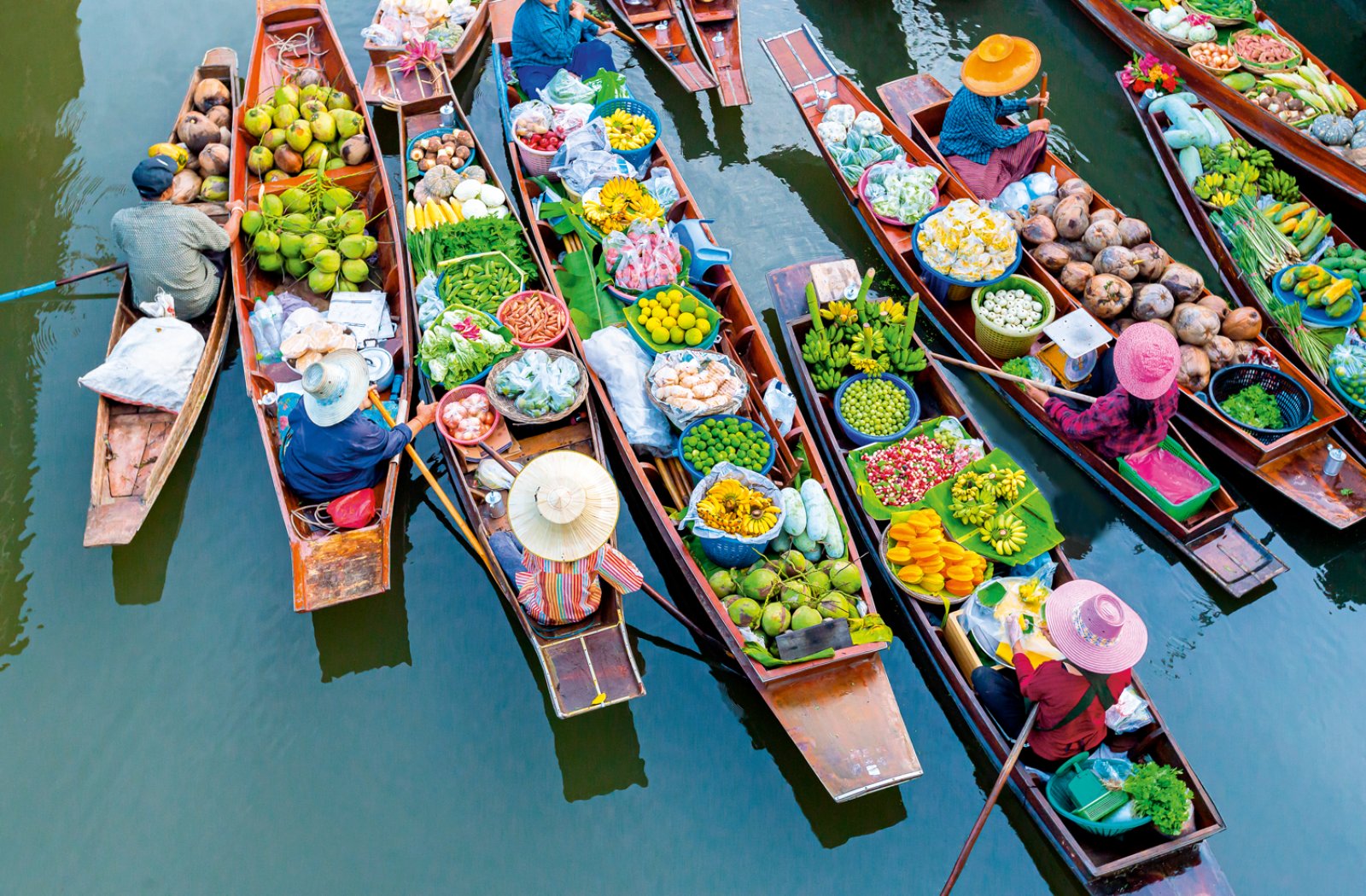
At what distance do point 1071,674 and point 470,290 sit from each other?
18.1ft

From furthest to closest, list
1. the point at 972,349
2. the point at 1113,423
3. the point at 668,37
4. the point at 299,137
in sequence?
the point at 668,37
the point at 299,137
the point at 972,349
the point at 1113,423

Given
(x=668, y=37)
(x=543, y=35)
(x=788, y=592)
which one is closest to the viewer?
(x=788, y=592)

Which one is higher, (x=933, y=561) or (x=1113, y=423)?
(x=1113, y=423)

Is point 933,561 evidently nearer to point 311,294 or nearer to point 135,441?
point 311,294

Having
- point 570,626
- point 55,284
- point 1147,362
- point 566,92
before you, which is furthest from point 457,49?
point 1147,362

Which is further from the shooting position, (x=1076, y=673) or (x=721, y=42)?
(x=721, y=42)

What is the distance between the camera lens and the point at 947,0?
11.3 metres

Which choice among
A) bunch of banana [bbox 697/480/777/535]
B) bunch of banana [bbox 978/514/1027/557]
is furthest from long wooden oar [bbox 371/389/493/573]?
bunch of banana [bbox 978/514/1027/557]

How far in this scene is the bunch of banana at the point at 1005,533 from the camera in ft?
20.7

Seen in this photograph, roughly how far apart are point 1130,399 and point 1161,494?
0.84m

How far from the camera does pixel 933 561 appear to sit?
20.5 ft

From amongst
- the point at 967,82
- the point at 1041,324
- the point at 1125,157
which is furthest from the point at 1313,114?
the point at 1041,324

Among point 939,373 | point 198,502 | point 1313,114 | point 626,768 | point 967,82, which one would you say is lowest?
point 626,768

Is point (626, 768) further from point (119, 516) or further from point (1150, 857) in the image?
point (119, 516)
